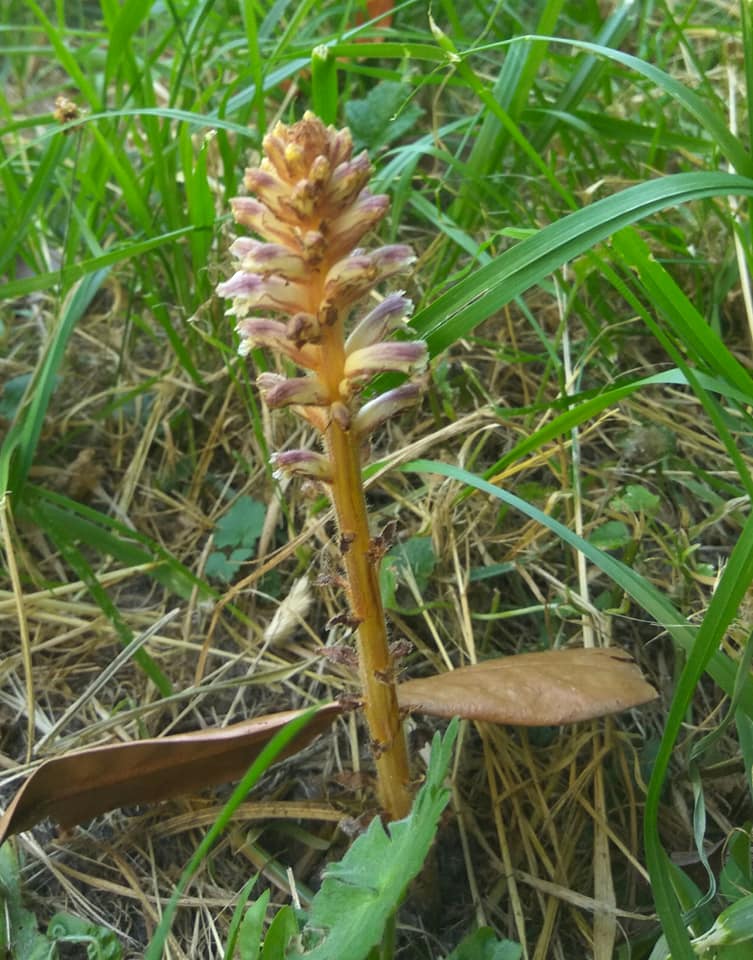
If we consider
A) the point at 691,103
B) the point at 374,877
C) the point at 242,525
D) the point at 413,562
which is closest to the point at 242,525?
the point at 242,525

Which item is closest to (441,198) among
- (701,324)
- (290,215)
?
(701,324)

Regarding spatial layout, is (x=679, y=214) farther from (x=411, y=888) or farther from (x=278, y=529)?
(x=411, y=888)

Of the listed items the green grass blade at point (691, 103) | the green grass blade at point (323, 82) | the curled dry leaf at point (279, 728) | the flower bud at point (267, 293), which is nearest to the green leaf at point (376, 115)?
the green grass blade at point (323, 82)

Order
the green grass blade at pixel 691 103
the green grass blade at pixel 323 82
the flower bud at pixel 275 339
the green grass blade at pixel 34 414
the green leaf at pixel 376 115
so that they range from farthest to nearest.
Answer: the green leaf at pixel 376 115
the green grass blade at pixel 34 414
the green grass blade at pixel 323 82
the green grass blade at pixel 691 103
the flower bud at pixel 275 339

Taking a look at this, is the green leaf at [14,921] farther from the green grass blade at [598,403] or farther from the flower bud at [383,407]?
the green grass blade at [598,403]

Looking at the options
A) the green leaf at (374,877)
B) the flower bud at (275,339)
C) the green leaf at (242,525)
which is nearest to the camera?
the green leaf at (374,877)

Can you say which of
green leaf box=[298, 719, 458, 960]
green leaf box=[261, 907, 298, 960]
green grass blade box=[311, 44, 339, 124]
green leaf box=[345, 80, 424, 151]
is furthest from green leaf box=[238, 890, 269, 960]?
green leaf box=[345, 80, 424, 151]

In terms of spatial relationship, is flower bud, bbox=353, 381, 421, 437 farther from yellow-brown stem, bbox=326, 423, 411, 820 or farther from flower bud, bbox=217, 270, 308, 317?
flower bud, bbox=217, 270, 308, 317
